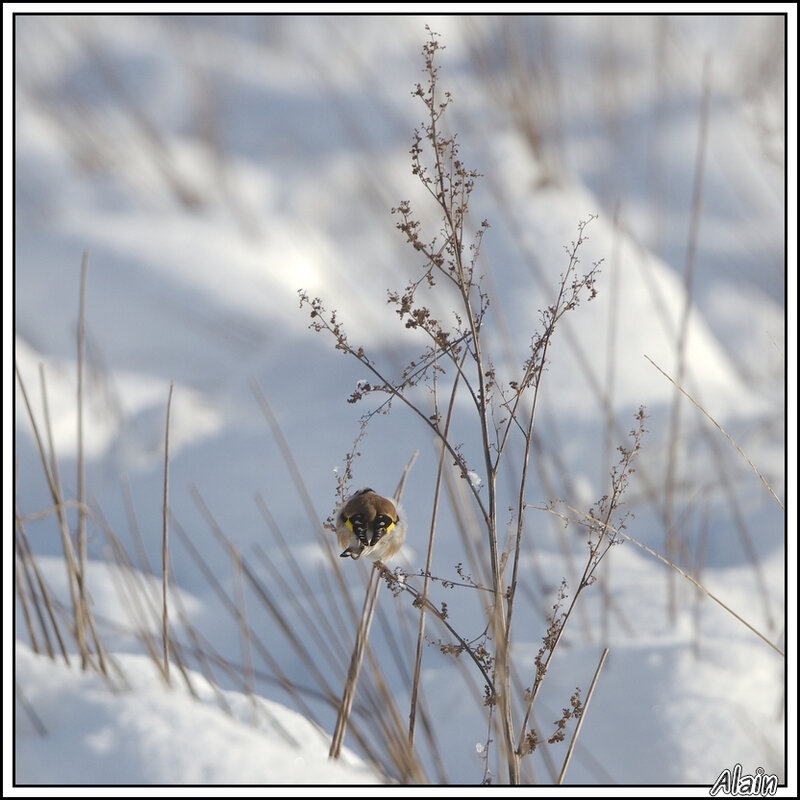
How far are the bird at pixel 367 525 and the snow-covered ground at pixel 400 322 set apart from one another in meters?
0.15

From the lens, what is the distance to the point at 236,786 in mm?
494

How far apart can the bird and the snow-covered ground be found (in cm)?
15

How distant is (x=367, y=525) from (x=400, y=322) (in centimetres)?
104

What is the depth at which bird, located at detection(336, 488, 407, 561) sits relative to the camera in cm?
60

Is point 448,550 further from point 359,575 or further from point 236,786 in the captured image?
point 236,786

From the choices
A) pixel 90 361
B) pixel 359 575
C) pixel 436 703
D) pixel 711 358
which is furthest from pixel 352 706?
pixel 711 358

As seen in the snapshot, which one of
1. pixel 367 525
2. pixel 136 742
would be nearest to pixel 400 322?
pixel 367 525

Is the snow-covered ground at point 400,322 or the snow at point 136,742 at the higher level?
the snow-covered ground at point 400,322

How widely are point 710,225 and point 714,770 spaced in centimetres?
144

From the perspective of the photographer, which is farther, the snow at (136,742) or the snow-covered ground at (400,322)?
the snow-covered ground at (400,322)

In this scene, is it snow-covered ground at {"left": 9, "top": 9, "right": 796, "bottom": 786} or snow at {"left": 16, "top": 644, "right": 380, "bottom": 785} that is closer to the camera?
snow at {"left": 16, "top": 644, "right": 380, "bottom": 785}

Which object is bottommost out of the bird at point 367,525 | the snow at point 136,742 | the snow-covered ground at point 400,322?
the snow at point 136,742

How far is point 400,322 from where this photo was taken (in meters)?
1.61

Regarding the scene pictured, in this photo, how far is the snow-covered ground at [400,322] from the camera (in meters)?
1.13
